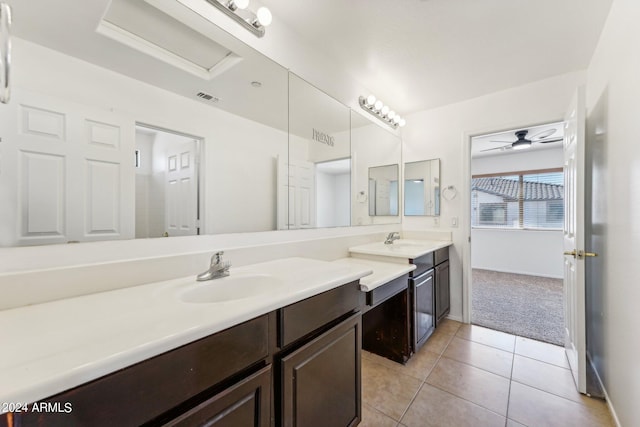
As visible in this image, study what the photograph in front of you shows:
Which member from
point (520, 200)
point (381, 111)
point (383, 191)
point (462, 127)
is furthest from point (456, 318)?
point (520, 200)

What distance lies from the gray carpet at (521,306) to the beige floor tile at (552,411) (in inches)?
35.2

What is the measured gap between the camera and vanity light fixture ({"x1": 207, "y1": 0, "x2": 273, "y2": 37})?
49.6 inches

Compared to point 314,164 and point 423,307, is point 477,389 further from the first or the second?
point 314,164

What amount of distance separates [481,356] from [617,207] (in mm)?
1372

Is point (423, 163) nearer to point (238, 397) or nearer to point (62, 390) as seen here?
point (238, 397)

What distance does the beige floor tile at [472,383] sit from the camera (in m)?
1.52

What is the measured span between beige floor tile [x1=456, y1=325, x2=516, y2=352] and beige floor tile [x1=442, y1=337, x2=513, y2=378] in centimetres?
8

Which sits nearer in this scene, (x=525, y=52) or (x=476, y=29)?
(x=476, y=29)

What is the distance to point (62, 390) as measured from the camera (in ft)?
1.40

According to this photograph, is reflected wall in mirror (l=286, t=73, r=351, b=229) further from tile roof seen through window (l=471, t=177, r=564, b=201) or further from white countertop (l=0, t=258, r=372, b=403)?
tile roof seen through window (l=471, t=177, r=564, b=201)

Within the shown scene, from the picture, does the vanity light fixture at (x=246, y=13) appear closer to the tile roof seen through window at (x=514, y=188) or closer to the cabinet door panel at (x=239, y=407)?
the cabinet door panel at (x=239, y=407)

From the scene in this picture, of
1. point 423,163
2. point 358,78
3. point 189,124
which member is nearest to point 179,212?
point 189,124

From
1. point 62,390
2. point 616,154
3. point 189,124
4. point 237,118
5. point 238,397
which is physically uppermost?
point 237,118

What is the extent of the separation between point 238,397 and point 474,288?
4.03 meters
